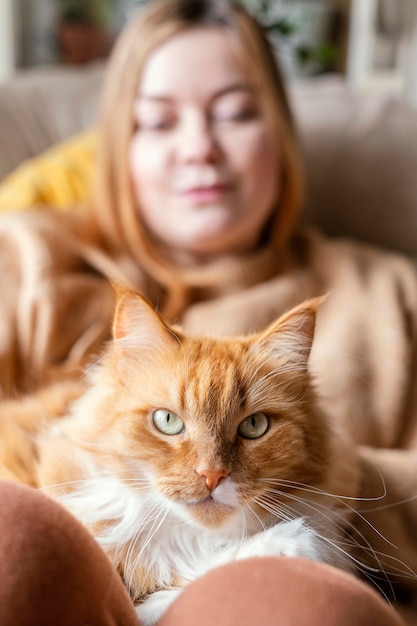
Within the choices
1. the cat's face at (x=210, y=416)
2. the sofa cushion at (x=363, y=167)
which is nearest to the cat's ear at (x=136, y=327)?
the cat's face at (x=210, y=416)

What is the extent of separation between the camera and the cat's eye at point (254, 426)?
2.72 feet

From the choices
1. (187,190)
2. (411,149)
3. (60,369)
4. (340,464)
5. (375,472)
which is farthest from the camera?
(411,149)

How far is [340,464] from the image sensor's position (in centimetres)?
94

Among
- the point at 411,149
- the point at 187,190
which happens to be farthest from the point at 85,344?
the point at 411,149

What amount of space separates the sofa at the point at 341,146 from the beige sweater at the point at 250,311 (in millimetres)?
254

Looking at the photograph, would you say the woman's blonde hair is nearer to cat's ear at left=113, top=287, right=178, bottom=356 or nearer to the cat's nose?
cat's ear at left=113, top=287, right=178, bottom=356

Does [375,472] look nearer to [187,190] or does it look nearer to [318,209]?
[187,190]

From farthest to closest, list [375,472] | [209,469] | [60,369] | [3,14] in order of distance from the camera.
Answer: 1. [3,14]
2. [60,369]
3. [375,472]
4. [209,469]

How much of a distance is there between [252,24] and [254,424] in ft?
4.01

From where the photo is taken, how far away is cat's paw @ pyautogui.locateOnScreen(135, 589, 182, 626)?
2.62ft

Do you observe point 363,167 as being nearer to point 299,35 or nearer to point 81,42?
point 299,35

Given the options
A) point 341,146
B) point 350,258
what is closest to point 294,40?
point 341,146

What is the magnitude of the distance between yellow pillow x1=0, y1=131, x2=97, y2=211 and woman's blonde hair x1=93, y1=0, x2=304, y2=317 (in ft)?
0.47

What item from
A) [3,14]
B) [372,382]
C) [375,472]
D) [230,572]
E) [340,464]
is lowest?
[372,382]
